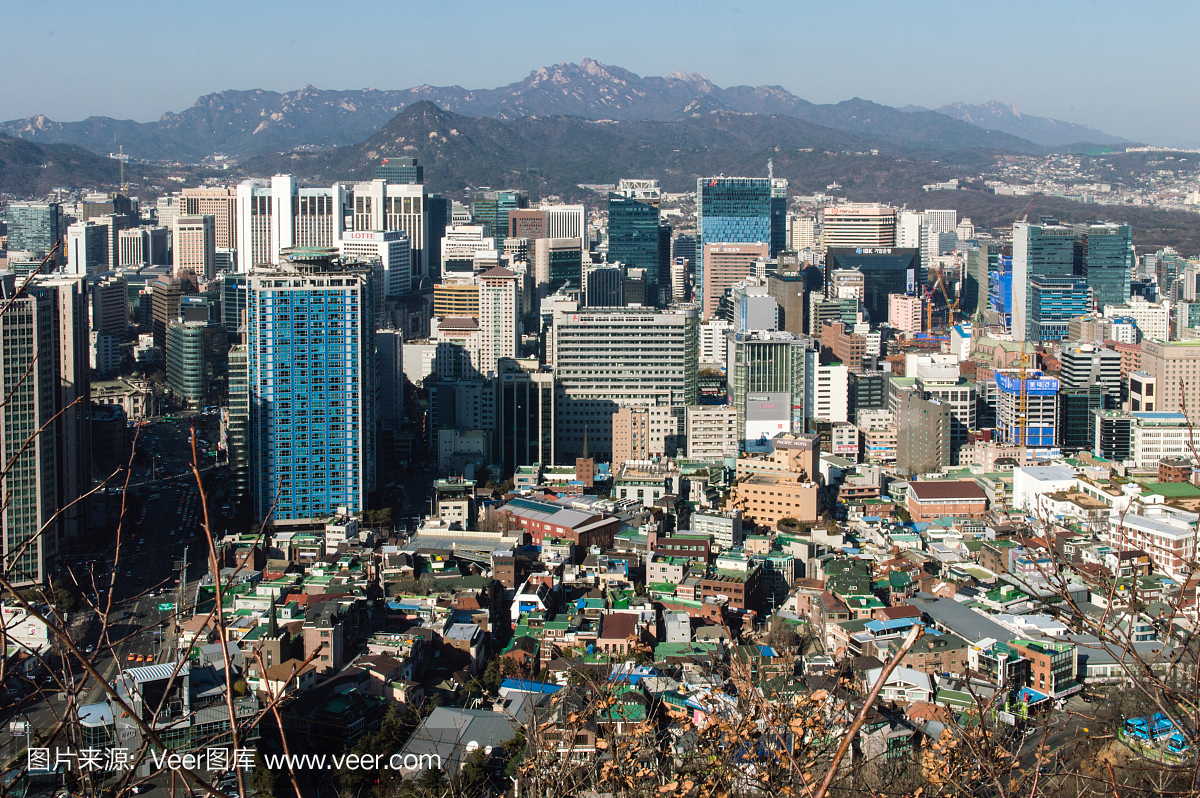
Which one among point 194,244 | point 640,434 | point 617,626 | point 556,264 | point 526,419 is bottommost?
point 617,626

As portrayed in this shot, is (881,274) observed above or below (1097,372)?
above

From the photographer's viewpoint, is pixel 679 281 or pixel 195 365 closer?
pixel 195 365

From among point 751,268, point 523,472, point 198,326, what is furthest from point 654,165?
point 523,472

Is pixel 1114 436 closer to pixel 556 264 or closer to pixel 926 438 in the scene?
pixel 926 438

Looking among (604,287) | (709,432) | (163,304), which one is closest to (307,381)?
(709,432)

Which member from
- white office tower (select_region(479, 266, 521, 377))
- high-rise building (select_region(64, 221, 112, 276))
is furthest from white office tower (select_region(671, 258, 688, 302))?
high-rise building (select_region(64, 221, 112, 276))

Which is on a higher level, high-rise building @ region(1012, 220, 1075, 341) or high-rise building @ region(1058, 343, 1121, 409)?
high-rise building @ region(1012, 220, 1075, 341)

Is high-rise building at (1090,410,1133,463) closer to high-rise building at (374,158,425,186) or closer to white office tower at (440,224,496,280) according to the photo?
white office tower at (440,224,496,280)
